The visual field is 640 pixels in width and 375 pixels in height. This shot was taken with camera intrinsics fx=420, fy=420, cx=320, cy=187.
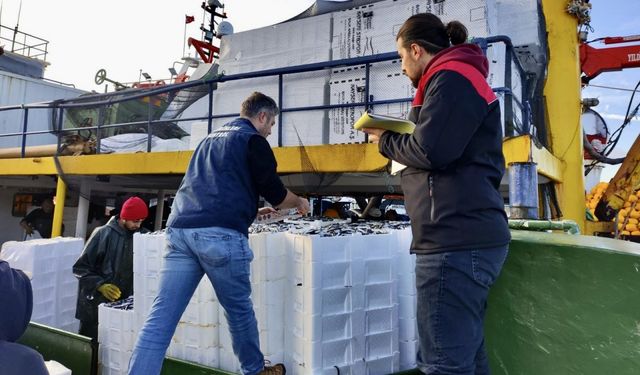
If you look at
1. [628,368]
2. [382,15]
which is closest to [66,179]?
[382,15]

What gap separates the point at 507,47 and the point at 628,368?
3010mm

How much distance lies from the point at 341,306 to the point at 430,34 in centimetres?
138

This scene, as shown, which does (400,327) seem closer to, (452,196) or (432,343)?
(432,343)

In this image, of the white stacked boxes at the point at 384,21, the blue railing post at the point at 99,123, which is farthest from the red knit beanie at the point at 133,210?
the blue railing post at the point at 99,123

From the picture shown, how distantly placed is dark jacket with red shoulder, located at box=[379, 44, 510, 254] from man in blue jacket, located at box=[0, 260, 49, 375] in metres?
1.32

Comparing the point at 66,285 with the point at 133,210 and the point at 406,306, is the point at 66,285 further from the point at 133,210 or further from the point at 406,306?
the point at 406,306

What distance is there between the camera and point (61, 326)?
3.78 meters

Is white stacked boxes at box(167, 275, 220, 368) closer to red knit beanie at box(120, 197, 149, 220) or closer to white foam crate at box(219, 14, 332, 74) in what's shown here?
red knit beanie at box(120, 197, 149, 220)

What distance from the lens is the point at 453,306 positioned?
1.42 m

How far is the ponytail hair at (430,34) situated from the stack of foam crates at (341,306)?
105 centimetres

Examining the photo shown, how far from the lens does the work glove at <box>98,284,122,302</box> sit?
352 centimetres

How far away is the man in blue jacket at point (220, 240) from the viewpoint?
2127 millimetres

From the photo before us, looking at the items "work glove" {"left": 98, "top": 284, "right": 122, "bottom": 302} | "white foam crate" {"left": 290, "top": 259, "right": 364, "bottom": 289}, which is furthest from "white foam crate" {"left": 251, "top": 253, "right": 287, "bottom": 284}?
"work glove" {"left": 98, "top": 284, "right": 122, "bottom": 302}

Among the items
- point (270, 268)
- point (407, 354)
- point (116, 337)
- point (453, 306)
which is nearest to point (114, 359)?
point (116, 337)
